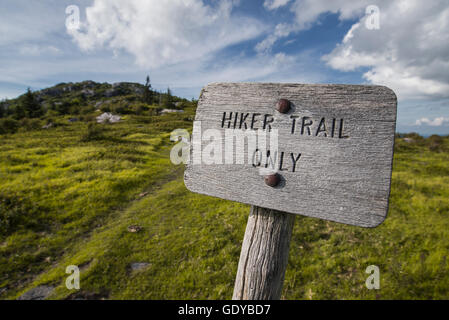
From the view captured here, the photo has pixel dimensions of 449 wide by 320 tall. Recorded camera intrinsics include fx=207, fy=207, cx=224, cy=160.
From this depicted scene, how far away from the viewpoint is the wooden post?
79.0 inches

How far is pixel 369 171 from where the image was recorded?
58.2 inches

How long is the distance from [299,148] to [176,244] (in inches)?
251

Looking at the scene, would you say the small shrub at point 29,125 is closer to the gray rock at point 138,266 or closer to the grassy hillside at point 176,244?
the grassy hillside at point 176,244

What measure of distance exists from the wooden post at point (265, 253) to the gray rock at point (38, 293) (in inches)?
226

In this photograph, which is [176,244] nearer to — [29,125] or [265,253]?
[265,253]

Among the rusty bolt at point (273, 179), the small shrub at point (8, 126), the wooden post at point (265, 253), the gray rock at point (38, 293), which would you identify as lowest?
the gray rock at point (38, 293)

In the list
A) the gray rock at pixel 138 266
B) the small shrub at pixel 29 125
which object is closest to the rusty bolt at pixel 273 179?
the gray rock at pixel 138 266

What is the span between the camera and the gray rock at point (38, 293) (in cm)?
504

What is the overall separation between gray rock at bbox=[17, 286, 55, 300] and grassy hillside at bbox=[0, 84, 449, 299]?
0.16 meters

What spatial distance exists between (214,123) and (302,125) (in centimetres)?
77

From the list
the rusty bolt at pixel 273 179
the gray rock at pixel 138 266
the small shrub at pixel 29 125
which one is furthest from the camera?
the small shrub at pixel 29 125

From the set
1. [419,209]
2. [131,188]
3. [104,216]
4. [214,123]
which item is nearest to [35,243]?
[104,216]
